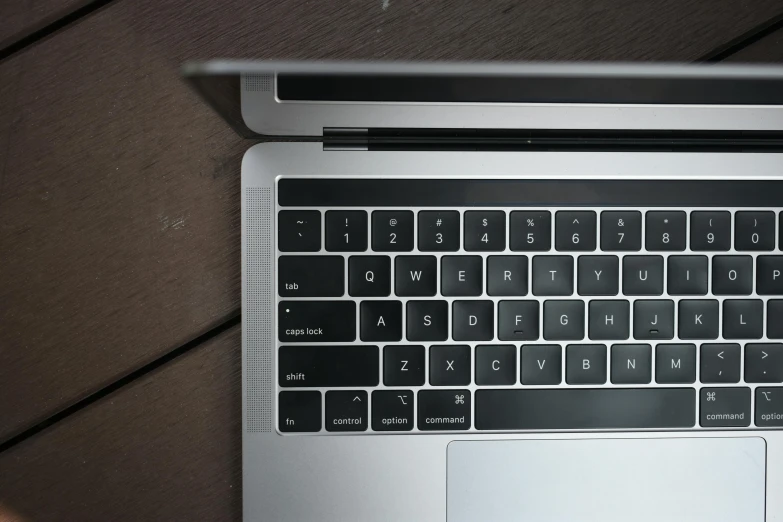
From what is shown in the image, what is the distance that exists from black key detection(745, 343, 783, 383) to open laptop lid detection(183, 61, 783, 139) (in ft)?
0.55

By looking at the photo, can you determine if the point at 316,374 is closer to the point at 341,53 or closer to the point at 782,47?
the point at 341,53

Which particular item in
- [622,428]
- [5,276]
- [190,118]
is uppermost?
[190,118]

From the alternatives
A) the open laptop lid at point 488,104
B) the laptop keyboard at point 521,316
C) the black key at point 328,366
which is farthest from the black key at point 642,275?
the black key at point 328,366

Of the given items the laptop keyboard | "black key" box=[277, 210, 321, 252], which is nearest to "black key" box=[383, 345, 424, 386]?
the laptop keyboard

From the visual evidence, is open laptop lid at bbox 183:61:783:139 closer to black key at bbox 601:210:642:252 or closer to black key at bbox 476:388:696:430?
black key at bbox 601:210:642:252

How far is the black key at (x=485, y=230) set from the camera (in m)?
0.41

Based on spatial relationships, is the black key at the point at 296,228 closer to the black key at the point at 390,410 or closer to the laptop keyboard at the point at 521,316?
the laptop keyboard at the point at 521,316

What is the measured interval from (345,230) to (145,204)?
0.17 metres

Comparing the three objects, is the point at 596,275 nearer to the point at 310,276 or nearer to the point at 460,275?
the point at 460,275

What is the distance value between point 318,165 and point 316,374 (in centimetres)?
16

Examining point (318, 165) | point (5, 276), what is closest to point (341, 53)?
point (318, 165)

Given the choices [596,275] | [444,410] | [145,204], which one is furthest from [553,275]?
[145,204]

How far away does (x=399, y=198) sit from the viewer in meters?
0.41

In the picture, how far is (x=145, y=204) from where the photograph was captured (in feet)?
1.44
